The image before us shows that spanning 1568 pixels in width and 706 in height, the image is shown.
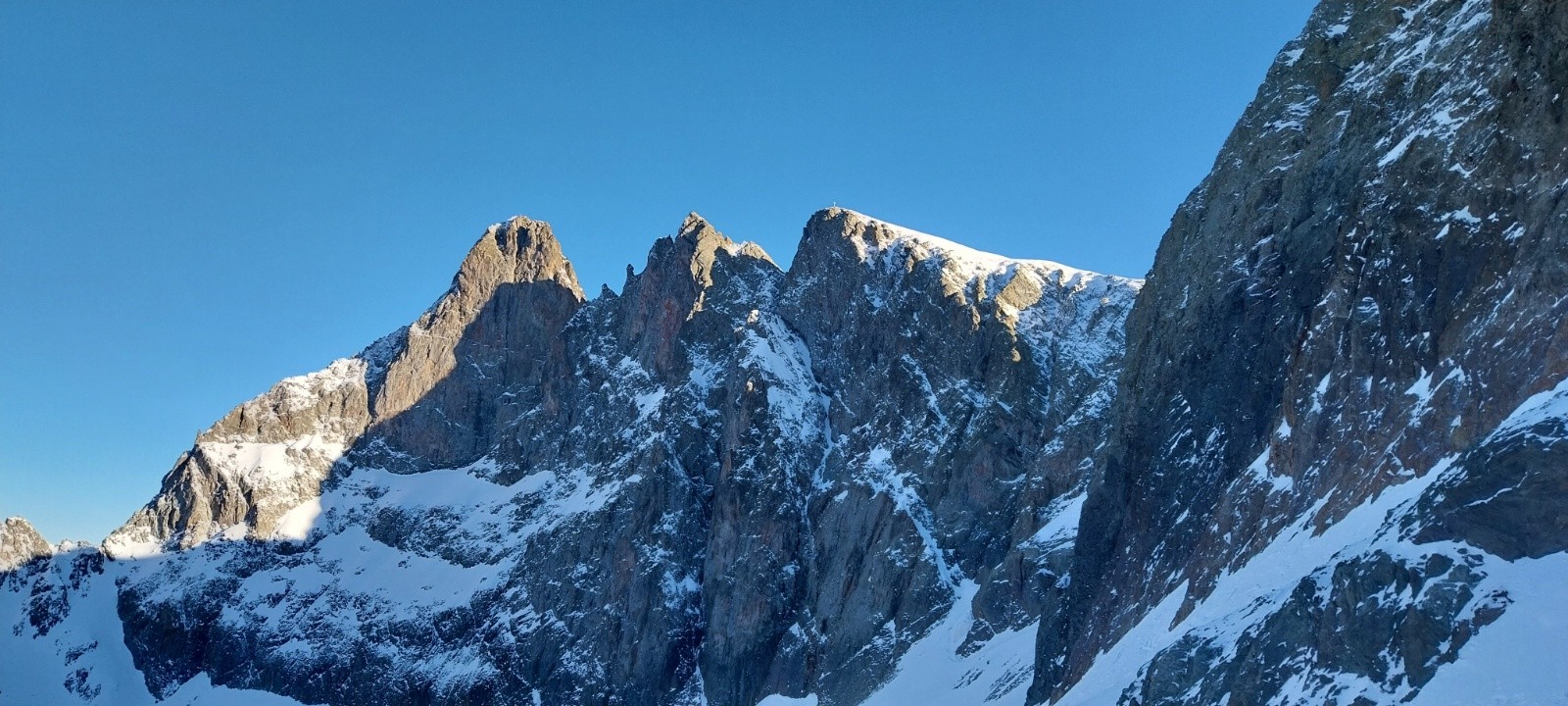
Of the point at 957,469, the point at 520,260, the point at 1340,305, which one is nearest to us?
the point at 1340,305

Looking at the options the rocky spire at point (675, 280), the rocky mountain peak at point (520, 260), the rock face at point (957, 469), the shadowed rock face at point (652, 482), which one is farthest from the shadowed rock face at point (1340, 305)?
the rocky mountain peak at point (520, 260)

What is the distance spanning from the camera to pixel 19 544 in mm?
165500

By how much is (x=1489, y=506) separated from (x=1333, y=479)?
13121 mm

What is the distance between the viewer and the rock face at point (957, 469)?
41.9m

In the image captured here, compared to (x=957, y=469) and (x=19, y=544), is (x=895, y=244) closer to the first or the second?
(x=957, y=469)

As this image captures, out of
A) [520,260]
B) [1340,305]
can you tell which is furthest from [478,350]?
[1340,305]

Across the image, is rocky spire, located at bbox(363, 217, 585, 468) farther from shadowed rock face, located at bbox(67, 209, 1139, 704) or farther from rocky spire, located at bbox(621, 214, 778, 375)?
rocky spire, located at bbox(621, 214, 778, 375)

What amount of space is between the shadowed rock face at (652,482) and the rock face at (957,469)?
0.41m

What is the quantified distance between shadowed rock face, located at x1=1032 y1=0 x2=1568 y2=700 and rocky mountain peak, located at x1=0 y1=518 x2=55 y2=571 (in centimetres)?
14057

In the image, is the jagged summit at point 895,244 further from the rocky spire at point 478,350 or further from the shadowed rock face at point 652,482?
the rocky spire at point 478,350

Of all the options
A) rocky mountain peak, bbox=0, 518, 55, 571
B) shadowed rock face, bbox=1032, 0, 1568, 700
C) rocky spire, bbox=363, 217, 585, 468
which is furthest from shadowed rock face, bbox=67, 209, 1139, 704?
shadowed rock face, bbox=1032, 0, 1568, 700

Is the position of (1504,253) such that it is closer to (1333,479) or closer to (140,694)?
(1333,479)

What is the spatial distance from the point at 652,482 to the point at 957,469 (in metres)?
33.0

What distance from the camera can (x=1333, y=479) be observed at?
4962 centimetres
